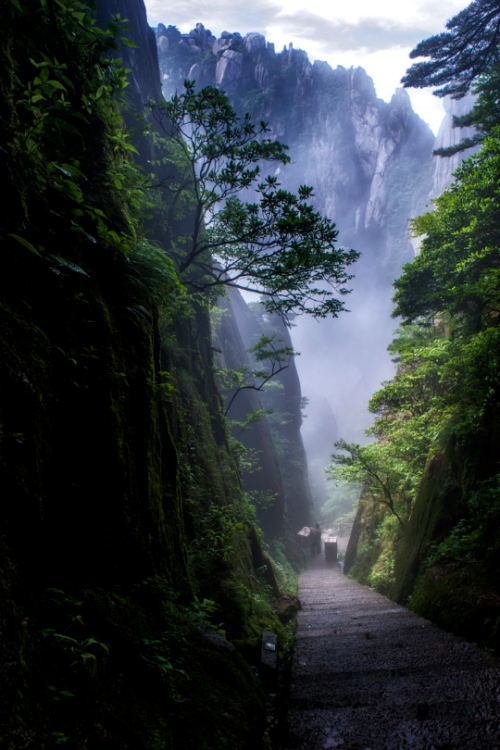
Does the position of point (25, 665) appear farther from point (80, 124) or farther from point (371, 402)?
point (371, 402)

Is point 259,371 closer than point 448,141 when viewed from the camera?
Yes

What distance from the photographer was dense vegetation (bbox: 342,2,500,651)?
14.5 ft

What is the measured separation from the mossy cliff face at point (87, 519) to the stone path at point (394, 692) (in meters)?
0.47

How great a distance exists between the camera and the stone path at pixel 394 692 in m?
1.85

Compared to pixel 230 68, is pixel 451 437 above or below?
below

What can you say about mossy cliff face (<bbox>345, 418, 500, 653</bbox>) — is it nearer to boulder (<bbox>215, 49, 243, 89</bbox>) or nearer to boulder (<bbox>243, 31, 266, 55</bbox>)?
boulder (<bbox>215, 49, 243, 89</bbox>)

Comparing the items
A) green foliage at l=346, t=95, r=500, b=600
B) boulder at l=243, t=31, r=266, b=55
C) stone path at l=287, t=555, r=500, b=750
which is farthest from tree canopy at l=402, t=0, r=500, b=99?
boulder at l=243, t=31, r=266, b=55

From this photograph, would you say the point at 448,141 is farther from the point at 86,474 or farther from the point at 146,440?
the point at 86,474

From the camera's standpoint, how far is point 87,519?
6.91 feet

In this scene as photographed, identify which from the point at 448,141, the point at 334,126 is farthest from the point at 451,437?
the point at 334,126

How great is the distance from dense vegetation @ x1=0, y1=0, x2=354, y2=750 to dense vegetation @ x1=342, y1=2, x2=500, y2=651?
9.65 feet

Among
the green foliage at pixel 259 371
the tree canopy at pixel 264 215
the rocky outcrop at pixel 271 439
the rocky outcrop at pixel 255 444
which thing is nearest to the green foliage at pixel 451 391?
the tree canopy at pixel 264 215

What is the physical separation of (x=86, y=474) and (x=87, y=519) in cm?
28

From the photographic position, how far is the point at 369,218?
57.0m
